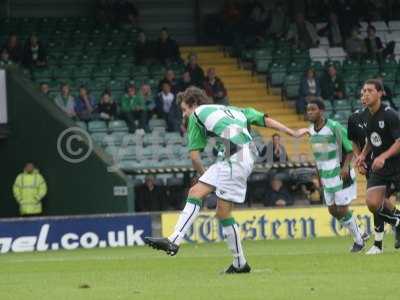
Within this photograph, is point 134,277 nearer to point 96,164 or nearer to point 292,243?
point 292,243

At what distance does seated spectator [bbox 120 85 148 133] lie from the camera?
27.3m

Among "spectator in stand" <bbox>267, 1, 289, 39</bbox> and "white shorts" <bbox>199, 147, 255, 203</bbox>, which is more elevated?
"spectator in stand" <bbox>267, 1, 289, 39</bbox>

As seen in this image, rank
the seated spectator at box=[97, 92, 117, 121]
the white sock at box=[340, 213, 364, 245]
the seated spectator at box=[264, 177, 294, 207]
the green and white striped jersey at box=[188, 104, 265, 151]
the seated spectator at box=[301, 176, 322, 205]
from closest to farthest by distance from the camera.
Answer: the green and white striped jersey at box=[188, 104, 265, 151] → the white sock at box=[340, 213, 364, 245] → the seated spectator at box=[264, 177, 294, 207] → the seated spectator at box=[301, 176, 322, 205] → the seated spectator at box=[97, 92, 117, 121]

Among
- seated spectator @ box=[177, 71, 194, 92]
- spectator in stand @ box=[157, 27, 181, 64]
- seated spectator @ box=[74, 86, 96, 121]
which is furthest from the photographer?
spectator in stand @ box=[157, 27, 181, 64]

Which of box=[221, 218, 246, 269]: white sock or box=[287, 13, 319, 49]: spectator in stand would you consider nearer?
box=[221, 218, 246, 269]: white sock

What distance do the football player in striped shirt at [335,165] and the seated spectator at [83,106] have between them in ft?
29.2

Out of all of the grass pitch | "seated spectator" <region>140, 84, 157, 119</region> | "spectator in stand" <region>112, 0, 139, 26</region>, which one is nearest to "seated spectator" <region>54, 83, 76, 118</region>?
"seated spectator" <region>140, 84, 157, 119</region>

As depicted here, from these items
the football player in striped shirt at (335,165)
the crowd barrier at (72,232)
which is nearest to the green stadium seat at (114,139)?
the crowd barrier at (72,232)

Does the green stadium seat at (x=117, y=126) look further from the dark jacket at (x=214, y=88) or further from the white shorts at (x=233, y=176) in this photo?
the white shorts at (x=233, y=176)

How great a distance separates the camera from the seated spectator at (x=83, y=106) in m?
27.0

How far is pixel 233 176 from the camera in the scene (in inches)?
557

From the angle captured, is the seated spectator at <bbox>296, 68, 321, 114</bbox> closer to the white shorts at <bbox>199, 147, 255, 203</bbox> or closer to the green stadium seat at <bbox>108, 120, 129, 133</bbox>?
the green stadium seat at <bbox>108, 120, 129, 133</bbox>

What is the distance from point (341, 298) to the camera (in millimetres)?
11305

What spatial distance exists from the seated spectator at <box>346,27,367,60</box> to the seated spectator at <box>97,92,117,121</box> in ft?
25.1
